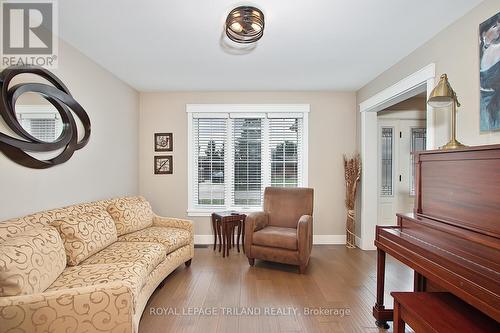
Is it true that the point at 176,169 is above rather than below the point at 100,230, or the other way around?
above

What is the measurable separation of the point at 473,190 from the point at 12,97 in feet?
10.8

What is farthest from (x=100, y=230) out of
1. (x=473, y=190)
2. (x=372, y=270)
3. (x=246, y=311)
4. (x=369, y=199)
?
(x=369, y=199)

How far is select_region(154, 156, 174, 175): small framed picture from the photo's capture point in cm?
412

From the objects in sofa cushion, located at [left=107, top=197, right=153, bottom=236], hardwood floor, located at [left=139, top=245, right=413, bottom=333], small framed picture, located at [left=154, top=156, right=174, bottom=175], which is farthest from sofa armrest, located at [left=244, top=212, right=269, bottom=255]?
small framed picture, located at [left=154, top=156, right=174, bottom=175]

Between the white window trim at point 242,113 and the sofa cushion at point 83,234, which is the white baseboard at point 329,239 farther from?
the sofa cushion at point 83,234

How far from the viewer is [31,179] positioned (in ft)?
6.86

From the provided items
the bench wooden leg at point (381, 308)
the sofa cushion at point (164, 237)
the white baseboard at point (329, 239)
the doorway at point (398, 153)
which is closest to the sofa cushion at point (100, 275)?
the sofa cushion at point (164, 237)

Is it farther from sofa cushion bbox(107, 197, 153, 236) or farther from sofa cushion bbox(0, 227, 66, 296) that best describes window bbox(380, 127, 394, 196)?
sofa cushion bbox(0, 227, 66, 296)

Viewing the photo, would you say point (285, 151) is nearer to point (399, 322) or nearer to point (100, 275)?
point (399, 322)

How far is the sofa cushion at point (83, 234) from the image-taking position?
196cm

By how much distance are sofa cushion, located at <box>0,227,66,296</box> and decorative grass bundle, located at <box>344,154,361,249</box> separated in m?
3.64

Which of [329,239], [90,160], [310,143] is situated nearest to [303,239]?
[329,239]

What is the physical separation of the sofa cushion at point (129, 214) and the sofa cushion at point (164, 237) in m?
0.07

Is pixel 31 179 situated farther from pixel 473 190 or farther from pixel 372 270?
pixel 372 270
